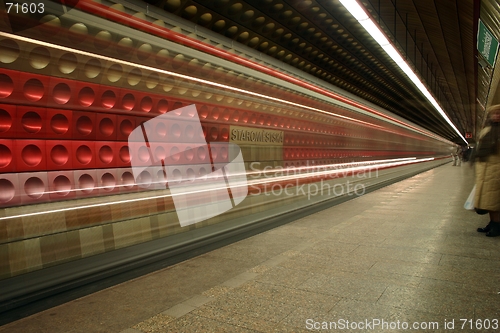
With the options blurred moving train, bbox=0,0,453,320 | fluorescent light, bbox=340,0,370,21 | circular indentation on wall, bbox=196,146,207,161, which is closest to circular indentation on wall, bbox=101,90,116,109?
blurred moving train, bbox=0,0,453,320

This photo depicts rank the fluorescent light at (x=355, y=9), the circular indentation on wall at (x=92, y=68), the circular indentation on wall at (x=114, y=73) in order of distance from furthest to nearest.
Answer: the fluorescent light at (x=355, y=9) → the circular indentation on wall at (x=114, y=73) → the circular indentation on wall at (x=92, y=68)

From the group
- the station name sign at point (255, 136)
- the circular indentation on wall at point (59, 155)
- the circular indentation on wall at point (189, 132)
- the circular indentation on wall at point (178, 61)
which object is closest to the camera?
the circular indentation on wall at point (59, 155)

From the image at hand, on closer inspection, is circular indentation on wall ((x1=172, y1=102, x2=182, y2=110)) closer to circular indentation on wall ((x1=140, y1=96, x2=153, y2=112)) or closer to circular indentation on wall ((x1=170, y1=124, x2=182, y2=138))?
circular indentation on wall ((x1=170, y1=124, x2=182, y2=138))

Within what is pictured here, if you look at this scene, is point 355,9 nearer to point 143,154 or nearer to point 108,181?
point 143,154

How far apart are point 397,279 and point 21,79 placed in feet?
12.7

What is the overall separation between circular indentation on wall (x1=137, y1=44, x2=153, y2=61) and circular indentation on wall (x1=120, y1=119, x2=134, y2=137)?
2.39ft

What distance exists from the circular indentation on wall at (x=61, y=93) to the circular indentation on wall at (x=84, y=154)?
49 centimetres

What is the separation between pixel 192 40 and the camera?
434 cm

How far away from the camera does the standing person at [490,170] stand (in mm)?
4770

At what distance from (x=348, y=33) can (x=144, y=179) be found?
26.4 ft

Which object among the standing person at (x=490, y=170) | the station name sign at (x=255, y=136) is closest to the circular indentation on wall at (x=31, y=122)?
the station name sign at (x=255, y=136)

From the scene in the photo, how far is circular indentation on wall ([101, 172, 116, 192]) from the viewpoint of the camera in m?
3.84

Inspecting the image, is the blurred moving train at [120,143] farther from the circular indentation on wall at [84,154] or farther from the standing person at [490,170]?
the standing person at [490,170]

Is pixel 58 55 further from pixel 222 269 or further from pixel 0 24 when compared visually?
pixel 222 269
